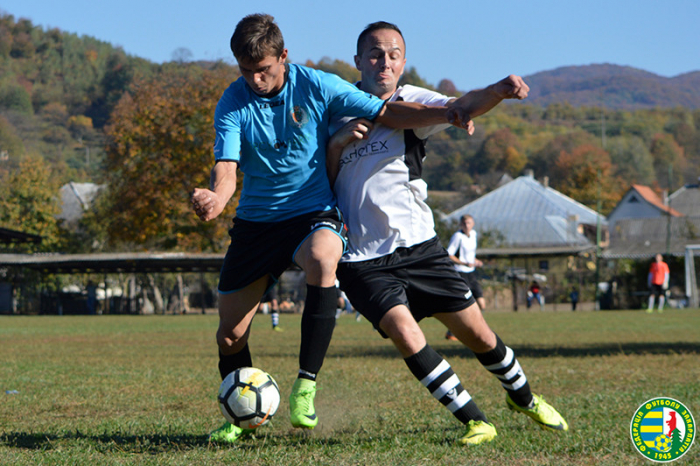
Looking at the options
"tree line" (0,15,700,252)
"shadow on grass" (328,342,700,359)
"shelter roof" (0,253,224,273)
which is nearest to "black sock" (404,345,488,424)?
"shadow on grass" (328,342,700,359)

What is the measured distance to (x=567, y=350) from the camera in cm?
1111

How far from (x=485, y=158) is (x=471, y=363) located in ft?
342

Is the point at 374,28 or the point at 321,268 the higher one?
the point at 374,28

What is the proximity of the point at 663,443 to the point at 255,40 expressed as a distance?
2.84m

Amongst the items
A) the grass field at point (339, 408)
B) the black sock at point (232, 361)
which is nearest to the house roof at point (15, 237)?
the grass field at point (339, 408)

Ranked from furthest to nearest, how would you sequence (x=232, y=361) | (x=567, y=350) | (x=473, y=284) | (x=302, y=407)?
1. (x=473, y=284)
2. (x=567, y=350)
3. (x=232, y=361)
4. (x=302, y=407)

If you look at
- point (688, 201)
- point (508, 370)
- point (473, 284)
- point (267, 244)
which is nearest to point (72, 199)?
point (688, 201)

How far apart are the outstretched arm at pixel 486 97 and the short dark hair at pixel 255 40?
98 centimetres

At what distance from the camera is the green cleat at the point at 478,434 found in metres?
3.94

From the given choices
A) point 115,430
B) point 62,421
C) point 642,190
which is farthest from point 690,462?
point 642,190

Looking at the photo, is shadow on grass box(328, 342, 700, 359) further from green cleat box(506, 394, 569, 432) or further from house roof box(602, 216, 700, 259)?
house roof box(602, 216, 700, 259)

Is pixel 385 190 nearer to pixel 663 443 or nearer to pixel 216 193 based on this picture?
pixel 216 193

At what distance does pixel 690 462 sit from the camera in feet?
11.5

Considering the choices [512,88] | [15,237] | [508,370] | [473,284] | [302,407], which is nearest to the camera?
[512,88]
